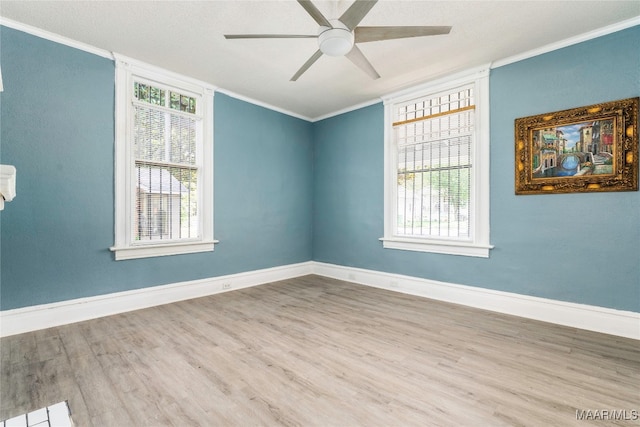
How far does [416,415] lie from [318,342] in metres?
1.13

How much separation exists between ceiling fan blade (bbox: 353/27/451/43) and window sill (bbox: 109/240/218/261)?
3.27m

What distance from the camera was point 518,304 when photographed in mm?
3408

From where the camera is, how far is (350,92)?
452 cm

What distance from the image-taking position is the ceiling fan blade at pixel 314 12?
1.87 m

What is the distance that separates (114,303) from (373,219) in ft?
12.1

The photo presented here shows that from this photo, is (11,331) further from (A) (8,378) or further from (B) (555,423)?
(B) (555,423)

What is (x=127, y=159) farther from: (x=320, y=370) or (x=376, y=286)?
(x=376, y=286)

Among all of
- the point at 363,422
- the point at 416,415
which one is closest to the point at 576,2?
the point at 416,415

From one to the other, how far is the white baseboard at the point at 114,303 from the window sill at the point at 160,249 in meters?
0.42

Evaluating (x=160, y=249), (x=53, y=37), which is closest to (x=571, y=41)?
(x=160, y=249)

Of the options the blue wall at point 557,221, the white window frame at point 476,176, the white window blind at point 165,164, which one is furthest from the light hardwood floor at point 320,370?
the white window blind at point 165,164

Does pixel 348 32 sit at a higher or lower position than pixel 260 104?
lower

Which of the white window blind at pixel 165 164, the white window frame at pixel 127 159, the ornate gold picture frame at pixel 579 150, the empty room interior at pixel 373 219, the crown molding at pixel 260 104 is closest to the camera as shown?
the empty room interior at pixel 373 219

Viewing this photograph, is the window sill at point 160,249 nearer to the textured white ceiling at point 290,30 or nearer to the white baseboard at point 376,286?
the white baseboard at point 376,286
